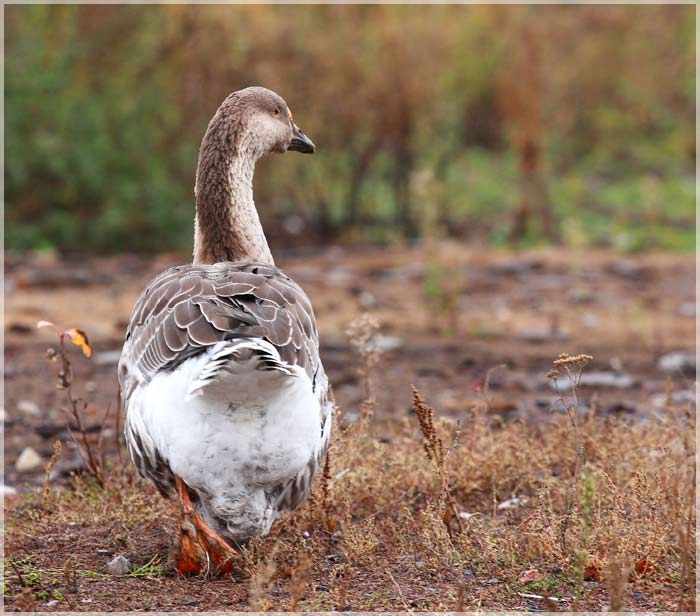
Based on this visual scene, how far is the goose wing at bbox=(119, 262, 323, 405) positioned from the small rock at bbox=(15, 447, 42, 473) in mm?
1718

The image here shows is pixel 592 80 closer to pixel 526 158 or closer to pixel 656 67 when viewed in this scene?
pixel 656 67

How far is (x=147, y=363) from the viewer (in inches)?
148

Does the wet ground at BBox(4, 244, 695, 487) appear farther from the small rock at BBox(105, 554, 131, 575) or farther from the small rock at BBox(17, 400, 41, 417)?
the small rock at BBox(105, 554, 131, 575)

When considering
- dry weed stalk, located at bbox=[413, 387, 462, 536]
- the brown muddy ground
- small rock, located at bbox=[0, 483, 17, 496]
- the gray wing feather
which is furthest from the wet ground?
the gray wing feather

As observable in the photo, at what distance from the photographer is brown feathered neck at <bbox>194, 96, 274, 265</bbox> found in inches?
184

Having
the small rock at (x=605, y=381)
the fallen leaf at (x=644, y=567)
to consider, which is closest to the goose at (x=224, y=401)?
the fallen leaf at (x=644, y=567)

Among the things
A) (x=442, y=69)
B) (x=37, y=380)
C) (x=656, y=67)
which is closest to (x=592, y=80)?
(x=656, y=67)

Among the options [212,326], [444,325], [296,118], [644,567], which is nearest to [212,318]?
[212,326]

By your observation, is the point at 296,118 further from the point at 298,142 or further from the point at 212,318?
the point at 212,318

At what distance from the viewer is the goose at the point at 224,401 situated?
344cm

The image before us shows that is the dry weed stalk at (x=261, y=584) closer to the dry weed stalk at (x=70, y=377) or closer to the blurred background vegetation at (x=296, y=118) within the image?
the dry weed stalk at (x=70, y=377)

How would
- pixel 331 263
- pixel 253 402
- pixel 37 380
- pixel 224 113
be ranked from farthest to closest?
pixel 331 263
pixel 37 380
pixel 224 113
pixel 253 402

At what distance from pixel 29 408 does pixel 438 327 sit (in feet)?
12.1

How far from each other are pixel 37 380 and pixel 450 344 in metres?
3.13
